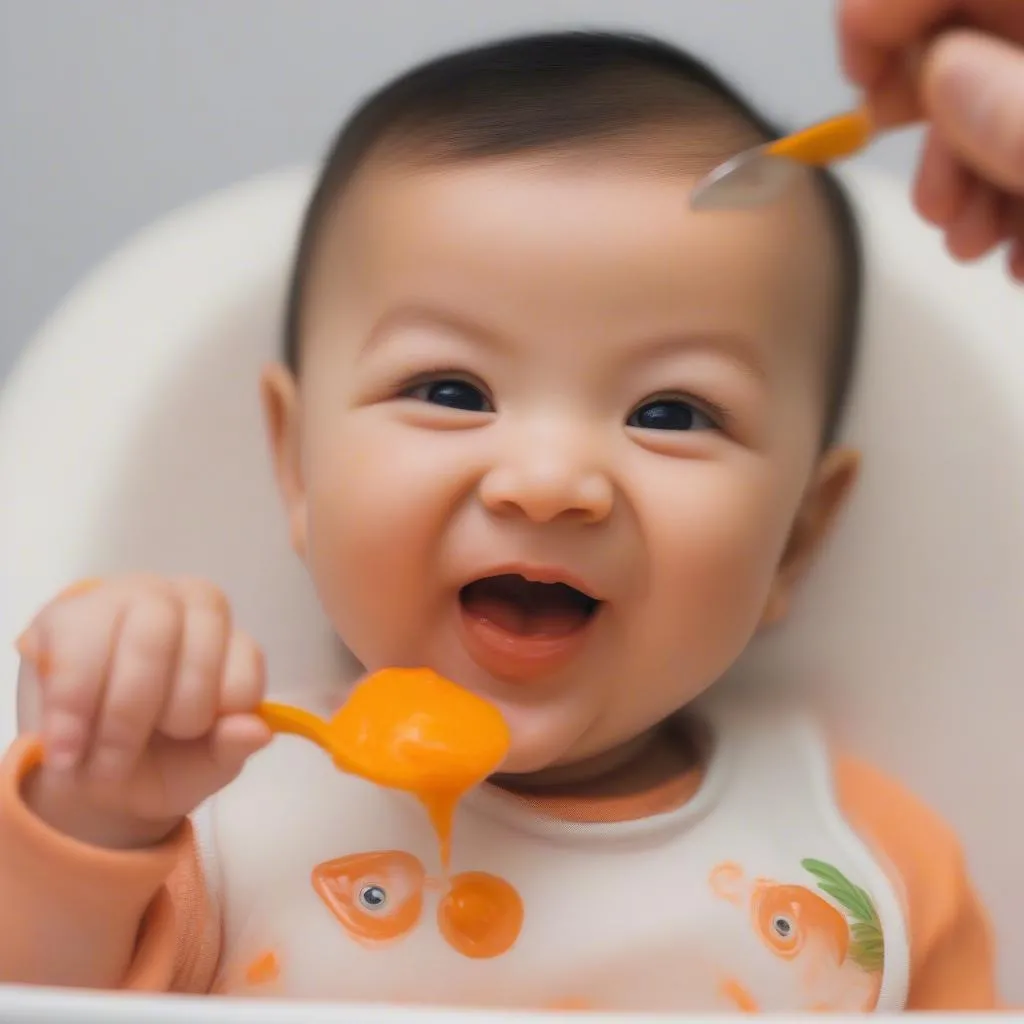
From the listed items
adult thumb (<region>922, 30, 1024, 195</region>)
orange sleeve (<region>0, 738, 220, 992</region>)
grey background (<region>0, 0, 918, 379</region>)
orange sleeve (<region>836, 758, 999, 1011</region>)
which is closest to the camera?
adult thumb (<region>922, 30, 1024, 195</region>)

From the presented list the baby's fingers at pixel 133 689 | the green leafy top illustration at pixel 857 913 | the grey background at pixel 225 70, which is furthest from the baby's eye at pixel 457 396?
the grey background at pixel 225 70

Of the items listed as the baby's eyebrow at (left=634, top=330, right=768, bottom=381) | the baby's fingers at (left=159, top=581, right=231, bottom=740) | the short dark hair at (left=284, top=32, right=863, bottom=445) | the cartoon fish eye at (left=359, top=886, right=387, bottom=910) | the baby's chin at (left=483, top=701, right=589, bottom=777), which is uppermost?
the short dark hair at (left=284, top=32, right=863, bottom=445)

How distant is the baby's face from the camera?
2.04 feet

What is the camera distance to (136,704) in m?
0.47

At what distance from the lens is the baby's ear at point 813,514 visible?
80 centimetres

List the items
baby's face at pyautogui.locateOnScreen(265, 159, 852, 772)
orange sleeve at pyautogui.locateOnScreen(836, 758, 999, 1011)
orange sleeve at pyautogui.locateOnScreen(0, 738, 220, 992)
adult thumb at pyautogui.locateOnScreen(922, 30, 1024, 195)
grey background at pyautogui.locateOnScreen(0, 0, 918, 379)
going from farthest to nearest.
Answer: grey background at pyautogui.locateOnScreen(0, 0, 918, 379) < orange sleeve at pyautogui.locateOnScreen(836, 758, 999, 1011) < baby's face at pyautogui.locateOnScreen(265, 159, 852, 772) < orange sleeve at pyautogui.locateOnScreen(0, 738, 220, 992) < adult thumb at pyautogui.locateOnScreen(922, 30, 1024, 195)

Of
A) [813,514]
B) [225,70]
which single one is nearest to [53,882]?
[813,514]

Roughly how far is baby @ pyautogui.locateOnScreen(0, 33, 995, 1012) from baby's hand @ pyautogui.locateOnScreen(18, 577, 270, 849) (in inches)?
3.3

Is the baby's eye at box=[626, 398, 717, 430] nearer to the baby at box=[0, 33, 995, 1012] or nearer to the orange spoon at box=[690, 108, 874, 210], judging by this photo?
the baby at box=[0, 33, 995, 1012]

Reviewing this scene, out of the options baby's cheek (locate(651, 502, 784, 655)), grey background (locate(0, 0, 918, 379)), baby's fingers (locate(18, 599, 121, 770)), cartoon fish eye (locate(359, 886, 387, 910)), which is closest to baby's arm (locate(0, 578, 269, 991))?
baby's fingers (locate(18, 599, 121, 770))

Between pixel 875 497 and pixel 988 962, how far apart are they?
0.31 m

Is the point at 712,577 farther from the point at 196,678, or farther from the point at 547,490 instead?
the point at 196,678

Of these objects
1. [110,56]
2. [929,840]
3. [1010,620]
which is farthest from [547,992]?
[110,56]

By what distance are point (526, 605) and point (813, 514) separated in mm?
242
